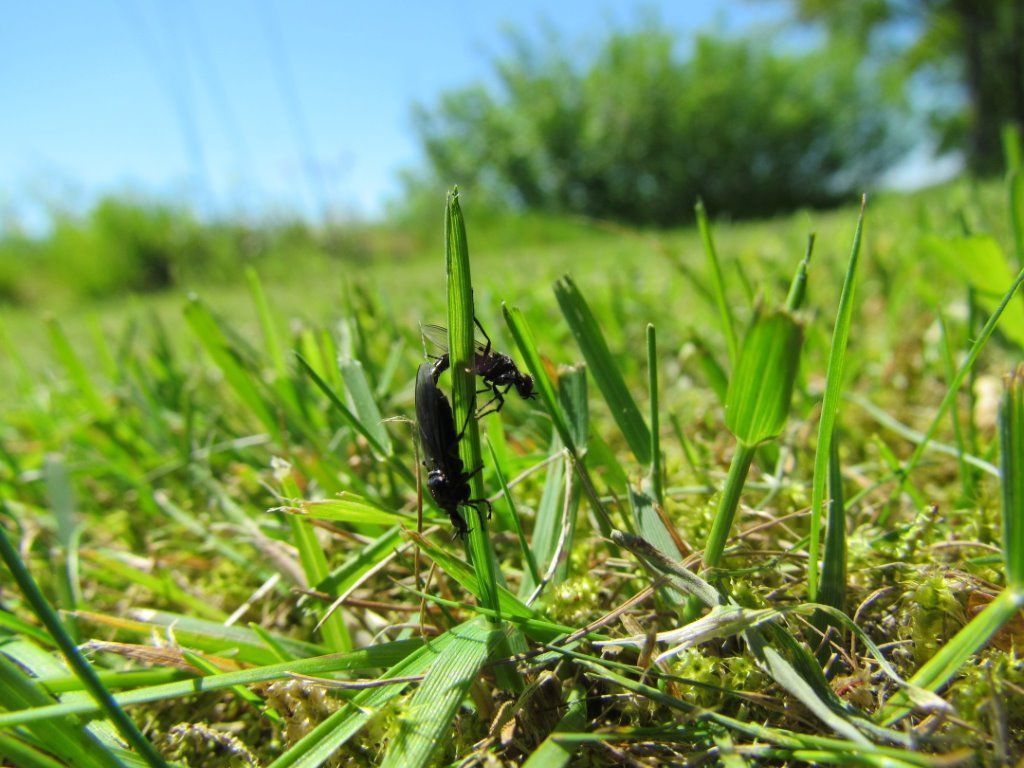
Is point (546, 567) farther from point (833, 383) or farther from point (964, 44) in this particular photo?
point (964, 44)

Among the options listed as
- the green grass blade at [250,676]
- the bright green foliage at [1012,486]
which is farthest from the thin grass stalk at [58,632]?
the bright green foliage at [1012,486]

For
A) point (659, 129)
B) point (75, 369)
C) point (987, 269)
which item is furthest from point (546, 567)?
point (659, 129)

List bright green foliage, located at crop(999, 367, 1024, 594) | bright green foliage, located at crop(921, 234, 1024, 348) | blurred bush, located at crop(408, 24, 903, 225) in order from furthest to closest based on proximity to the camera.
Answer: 1. blurred bush, located at crop(408, 24, 903, 225)
2. bright green foliage, located at crop(921, 234, 1024, 348)
3. bright green foliage, located at crop(999, 367, 1024, 594)

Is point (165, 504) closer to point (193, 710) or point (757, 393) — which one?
point (193, 710)

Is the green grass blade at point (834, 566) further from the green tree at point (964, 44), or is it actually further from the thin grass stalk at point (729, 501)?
the green tree at point (964, 44)

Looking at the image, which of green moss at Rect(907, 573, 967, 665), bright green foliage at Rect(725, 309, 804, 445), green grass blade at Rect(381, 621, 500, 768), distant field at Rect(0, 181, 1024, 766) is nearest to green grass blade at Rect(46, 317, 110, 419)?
distant field at Rect(0, 181, 1024, 766)

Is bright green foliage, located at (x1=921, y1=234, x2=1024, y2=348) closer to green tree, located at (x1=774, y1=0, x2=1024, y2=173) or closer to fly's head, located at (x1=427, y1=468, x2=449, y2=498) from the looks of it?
fly's head, located at (x1=427, y1=468, x2=449, y2=498)
